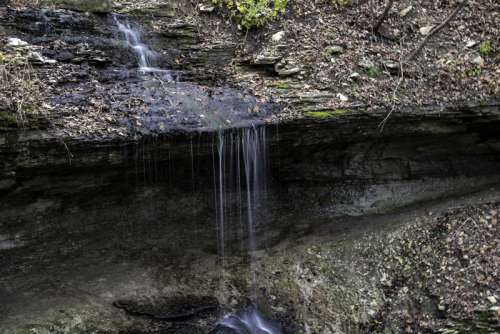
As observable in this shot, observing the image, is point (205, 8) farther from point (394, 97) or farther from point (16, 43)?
point (394, 97)

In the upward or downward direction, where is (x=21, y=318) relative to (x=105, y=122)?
downward

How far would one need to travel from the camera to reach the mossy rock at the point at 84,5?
8.94 metres

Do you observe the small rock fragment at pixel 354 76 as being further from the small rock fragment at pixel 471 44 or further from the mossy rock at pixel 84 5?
the mossy rock at pixel 84 5

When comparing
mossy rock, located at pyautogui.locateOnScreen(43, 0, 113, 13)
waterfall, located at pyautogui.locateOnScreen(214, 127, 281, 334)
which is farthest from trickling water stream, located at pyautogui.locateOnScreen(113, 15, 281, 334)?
mossy rock, located at pyautogui.locateOnScreen(43, 0, 113, 13)

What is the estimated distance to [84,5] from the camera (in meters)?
9.12

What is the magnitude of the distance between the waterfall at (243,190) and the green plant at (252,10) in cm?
316

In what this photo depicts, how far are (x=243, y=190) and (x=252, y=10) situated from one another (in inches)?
155

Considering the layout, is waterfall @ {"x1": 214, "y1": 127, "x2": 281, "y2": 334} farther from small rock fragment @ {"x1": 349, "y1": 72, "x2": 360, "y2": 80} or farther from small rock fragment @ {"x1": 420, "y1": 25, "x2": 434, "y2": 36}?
small rock fragment @ {"x1": 420, "y1": 25, "x2": 434, "y2": 36}

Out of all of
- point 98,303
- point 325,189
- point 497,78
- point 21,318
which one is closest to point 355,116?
point 325,189

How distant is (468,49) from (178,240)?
718 cm

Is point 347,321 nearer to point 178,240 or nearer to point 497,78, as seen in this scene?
point 178,240

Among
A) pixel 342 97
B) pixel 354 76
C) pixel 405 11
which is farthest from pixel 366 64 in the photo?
pixel 405 11

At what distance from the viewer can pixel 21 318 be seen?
7.08m

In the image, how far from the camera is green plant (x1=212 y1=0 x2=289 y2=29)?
9.98m
